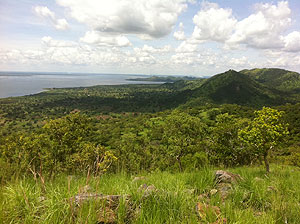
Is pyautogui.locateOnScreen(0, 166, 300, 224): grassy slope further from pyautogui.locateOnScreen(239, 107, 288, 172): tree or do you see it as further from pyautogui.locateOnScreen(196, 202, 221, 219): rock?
pyautogui.locateOnScreen(239, 107, 288, 172): tree

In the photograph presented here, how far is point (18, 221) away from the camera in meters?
2.37

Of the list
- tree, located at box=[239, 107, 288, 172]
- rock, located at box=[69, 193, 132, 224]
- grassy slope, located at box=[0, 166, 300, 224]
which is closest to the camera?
grassy slope, located at box=[0, 166, 300, 224]

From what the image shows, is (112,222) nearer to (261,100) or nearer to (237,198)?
(237,198)

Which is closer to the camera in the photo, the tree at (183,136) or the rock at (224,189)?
the rock at (224,189)

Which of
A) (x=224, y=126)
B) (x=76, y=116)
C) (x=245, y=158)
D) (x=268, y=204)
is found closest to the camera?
(x=268, y=204)

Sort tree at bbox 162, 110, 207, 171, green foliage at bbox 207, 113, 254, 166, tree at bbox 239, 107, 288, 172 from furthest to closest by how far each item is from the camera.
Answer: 1. tree at bbox 162, 110, 207, 171
2. green foliage at bbox 207, 113, 254, 166
3. tree at bbox 239, 107, 288, 172

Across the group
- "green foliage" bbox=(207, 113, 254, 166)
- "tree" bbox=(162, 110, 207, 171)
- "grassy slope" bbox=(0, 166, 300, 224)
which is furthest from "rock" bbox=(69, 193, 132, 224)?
"tree" bbox=(162, 110, 207, 171)

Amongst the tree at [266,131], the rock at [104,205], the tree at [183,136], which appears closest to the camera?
the rock at [104,205]

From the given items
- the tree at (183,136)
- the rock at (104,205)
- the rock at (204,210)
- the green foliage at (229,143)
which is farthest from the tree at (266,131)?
the tree at (183,136)

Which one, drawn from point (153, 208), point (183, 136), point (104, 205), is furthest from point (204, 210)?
point (183, 136)

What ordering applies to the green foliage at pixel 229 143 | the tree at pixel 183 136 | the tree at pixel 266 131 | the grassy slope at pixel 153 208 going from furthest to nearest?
the tree at pixel 183 136 → the green foliage at pixel 229 143 → the tree at pixel 266 131 → the grassy slope at pixel 153 208

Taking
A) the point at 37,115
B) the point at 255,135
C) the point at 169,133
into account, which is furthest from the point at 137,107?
the point at 255,135

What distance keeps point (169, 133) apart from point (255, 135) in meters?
14.2

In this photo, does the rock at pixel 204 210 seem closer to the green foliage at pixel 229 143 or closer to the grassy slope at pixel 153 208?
the grassy slope at pixel 153 208
